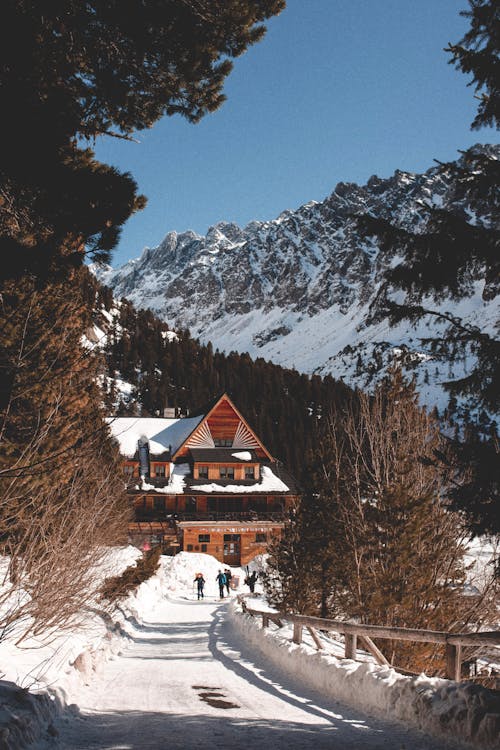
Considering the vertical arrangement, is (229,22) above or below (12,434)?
above

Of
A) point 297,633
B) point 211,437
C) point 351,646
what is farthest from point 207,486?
point 351,646

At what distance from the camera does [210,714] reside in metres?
7.50

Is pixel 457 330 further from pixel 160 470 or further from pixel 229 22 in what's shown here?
pixel 160 470

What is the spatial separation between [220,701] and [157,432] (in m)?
45.9

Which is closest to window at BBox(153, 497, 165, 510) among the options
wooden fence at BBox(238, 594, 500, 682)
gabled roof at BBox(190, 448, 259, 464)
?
gabled roof at BBox(190, 448, 259, 464)

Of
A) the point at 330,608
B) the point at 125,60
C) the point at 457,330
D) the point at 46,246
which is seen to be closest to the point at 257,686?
the point at 457,330

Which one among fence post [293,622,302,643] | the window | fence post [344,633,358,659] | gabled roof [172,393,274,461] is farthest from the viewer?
gabled roof [172,393,274,461]

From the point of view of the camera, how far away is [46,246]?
605cm

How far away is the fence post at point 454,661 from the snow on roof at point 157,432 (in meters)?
43.3

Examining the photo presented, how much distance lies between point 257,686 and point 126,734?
12.9 ft

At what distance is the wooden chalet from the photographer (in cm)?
4662

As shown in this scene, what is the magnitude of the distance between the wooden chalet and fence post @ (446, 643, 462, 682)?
3850 centimetres

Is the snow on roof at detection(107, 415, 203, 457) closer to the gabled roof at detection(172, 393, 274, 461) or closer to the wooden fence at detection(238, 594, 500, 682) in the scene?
the gabled roof at detection(172, 393, 274, 461)

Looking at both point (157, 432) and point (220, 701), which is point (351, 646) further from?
point (157, 432)
